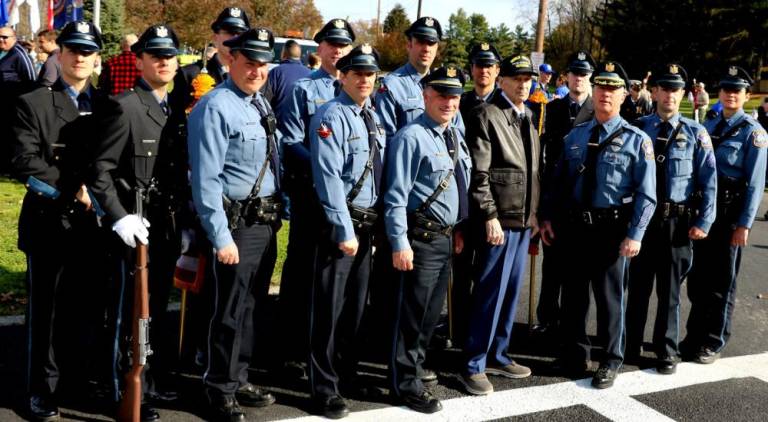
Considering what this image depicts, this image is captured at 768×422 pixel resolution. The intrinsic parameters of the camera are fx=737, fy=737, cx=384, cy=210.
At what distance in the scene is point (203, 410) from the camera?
14.4ft

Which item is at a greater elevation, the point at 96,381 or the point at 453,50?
the point at 453,50

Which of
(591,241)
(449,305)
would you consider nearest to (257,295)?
(449,305)

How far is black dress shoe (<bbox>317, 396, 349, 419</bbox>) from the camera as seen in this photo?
4.35 metres

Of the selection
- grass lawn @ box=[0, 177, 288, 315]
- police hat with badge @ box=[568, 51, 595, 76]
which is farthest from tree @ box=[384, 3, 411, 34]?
police hat with badge @ box=[568, 51, 595, 76]

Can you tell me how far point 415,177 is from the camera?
4.45 metres

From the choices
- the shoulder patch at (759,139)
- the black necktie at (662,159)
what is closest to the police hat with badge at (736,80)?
the shoulder patch at (759,139)

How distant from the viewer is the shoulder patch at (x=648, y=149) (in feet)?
16.2

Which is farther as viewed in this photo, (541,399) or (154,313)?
(541,399)

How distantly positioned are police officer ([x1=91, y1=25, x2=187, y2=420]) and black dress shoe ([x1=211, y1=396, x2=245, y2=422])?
1.09 feet

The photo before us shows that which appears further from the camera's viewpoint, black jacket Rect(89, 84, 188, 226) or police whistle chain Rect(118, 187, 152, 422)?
black jacket Rect(89, 84, 188, 226)

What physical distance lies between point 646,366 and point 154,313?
11.7 feet

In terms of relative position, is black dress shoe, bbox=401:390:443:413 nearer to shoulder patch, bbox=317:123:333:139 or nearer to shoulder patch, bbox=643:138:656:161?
shoulder patch, bbox=317:123:333:139

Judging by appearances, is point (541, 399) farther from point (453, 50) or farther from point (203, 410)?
point (453, 50)

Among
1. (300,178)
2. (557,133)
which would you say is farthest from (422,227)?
(557,133)
